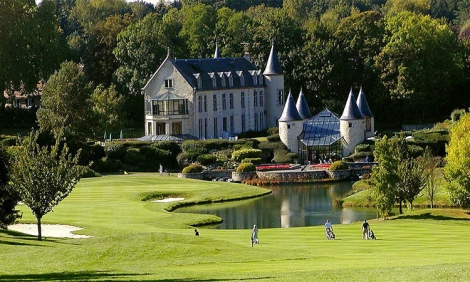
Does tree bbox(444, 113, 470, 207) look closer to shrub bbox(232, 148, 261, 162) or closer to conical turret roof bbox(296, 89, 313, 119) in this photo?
shrub bbox(232, 148, 261, 162)

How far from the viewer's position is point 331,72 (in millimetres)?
99438

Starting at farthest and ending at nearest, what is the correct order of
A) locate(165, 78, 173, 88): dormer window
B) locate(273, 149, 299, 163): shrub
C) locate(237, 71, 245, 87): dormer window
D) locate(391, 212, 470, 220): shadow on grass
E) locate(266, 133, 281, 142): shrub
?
locate(237, 71, 245, 87): dormer window → locate(165, 78, 173, 88): dormer window → locate(266, 133, 281, 142): shrub → locate(273, 149, 299, 163): shrub → locate(391, 212, 470, 220): shadow on grass

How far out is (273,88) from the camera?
323ft

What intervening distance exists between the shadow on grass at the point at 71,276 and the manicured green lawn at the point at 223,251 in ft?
0.09

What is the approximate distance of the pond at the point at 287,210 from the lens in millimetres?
56969

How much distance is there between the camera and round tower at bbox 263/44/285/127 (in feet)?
322

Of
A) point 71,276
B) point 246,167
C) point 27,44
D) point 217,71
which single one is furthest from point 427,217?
point 27,44

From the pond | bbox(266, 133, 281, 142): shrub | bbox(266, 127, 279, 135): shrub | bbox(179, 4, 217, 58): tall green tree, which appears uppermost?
bbox(179, 4, 217, 58): tall green tree

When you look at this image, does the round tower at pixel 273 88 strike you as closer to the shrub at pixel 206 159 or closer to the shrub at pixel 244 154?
the shrub at pixel 244 154

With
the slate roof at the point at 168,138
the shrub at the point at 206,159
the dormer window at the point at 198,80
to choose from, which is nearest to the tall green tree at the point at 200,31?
the dormer window at the point at 198,80

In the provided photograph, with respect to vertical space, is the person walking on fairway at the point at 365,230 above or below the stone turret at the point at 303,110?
below

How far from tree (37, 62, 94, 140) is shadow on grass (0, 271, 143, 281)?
50.7m

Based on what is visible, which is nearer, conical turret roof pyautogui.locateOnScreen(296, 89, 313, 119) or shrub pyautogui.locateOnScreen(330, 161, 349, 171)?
shrub pyautogui.locateOnScreen(330, 161, 349, 171)

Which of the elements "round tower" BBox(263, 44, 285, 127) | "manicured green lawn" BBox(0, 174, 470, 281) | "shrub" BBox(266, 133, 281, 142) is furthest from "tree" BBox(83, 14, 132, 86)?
"manicured green lawn" BBox(0, 174, 470, 281)
